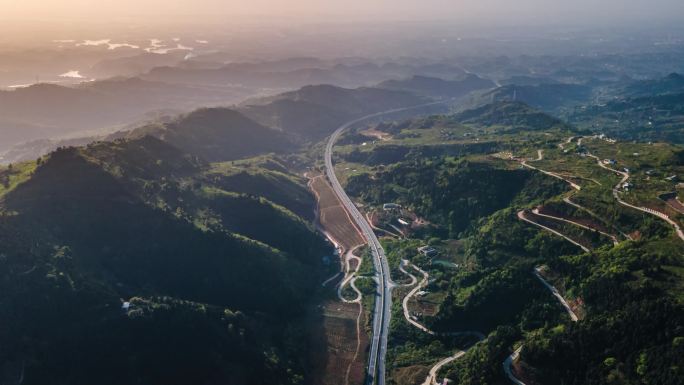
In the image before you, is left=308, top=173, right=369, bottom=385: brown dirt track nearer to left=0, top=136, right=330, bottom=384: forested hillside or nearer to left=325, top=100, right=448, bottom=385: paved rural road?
left=325, top=100, right=448, bottom=385: paved rural road

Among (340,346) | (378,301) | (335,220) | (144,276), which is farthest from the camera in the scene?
(335,220)

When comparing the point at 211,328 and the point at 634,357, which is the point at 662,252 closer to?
the point at 634,357

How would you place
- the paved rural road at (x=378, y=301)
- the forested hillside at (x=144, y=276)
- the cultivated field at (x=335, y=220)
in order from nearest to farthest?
1. the forested hillside at (x=144, y=276)
2. the paved rural road at (x=378, y=301)
3. the cultivated field at (x=335, y=220)

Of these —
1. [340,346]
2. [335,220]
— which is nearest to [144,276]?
[340,346]

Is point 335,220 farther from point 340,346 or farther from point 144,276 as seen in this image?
point 144,276

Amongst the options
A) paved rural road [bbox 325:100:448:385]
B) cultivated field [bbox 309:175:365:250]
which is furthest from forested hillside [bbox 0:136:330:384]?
paved rural road [bbox 325:100:448:385]

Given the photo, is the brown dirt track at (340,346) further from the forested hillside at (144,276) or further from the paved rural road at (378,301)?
the forested hillside at (144,276)

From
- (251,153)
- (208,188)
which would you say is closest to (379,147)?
(251,153)

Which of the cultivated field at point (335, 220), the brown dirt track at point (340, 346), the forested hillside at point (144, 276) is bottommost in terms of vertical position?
the brown dirt track at point (340, 346)

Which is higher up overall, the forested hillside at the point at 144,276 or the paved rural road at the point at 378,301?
the forested hillside at the point at 144,276

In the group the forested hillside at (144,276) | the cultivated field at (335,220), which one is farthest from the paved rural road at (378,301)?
the forested hillside at (144,276)

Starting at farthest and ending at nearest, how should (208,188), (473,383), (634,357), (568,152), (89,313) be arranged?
(568,152) → (208,188) → (89,313) → (473,383) → (634,357)
